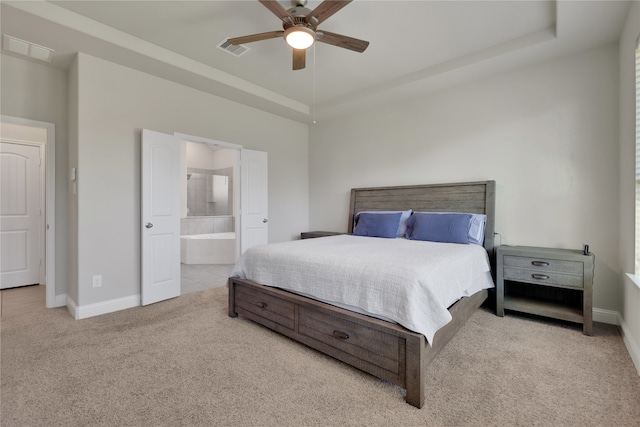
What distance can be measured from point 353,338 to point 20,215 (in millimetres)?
4996

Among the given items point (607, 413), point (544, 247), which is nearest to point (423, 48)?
point (544, 247)

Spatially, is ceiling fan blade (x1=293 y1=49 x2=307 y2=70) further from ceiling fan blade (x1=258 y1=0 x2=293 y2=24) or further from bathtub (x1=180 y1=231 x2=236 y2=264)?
bathtub (x1=180 y1=231 x2=236 y2=264)

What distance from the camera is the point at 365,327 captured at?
180 centimetres

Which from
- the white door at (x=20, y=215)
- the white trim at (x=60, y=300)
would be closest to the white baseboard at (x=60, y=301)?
the white trim at (x=60, y=300)

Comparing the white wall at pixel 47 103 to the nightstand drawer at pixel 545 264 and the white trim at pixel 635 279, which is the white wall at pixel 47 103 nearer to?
the nightstand drawer at pixel 545 264

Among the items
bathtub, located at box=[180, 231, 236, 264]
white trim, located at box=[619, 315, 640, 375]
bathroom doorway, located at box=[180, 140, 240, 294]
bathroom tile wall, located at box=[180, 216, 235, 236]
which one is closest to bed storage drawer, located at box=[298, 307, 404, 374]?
white trim, located at box=[619, 315, 640, 375]

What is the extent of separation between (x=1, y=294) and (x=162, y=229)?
7.83 ft

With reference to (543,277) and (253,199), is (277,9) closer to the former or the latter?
(253,199)

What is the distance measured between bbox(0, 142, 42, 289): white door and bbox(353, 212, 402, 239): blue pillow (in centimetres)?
464

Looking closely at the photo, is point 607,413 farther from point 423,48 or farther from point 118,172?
point 118,172

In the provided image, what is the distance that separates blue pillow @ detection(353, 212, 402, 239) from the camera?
3607 millimetres

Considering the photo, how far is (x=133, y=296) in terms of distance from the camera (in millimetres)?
3236

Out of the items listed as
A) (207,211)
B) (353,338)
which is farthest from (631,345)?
(207,211)

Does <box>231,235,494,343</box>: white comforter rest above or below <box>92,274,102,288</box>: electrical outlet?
above
